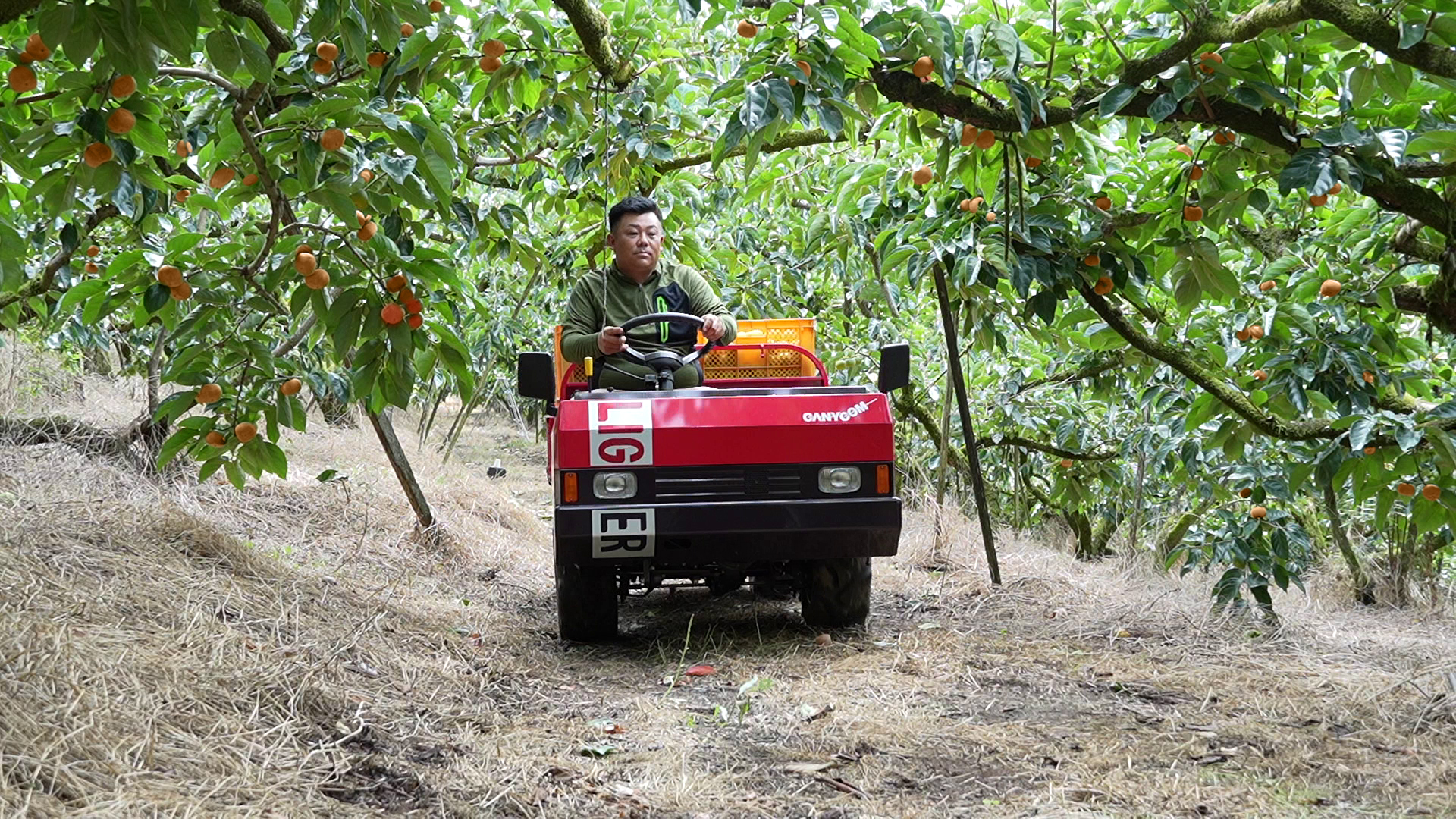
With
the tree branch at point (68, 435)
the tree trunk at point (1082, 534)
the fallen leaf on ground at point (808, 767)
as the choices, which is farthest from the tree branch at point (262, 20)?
the tree trunk at point (1082, 534)

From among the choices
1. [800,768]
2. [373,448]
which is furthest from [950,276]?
[373,448]

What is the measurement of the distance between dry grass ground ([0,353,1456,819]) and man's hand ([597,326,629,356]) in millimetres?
1242

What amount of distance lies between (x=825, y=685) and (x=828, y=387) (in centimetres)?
124

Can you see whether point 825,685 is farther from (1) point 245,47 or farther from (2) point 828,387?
(1) point 245,47

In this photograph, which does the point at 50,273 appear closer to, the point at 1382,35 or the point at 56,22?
the point at 56,22

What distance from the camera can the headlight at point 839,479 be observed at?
454cm

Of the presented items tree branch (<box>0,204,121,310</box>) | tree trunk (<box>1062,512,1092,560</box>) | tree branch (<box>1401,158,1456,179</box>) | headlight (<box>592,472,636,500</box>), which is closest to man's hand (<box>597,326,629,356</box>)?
headlight (<box>592,472,636,500</box>)

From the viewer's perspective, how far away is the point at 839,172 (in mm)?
5332

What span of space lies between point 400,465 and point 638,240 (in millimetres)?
2174

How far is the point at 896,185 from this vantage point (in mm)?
5254

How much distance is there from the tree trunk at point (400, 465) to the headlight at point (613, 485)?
2.07m

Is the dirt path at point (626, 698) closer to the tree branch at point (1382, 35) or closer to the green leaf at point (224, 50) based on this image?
the green leaf at point (224, 50)

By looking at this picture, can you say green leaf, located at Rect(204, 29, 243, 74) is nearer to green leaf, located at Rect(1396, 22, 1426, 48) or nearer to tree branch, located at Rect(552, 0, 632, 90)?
tree branch, located at Rect(552, 0, 632, 90)

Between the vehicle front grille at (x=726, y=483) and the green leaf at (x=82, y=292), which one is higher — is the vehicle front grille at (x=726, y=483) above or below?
below
